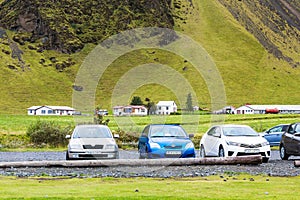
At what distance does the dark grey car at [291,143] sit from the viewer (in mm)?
26188

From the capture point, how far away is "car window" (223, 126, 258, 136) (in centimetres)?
2572

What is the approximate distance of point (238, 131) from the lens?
26.1 metres

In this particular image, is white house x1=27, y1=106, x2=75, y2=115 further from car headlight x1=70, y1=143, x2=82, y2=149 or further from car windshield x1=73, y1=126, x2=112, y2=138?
car headlight x1=70, y1=143, x2=82, y2=149

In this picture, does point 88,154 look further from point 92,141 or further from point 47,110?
point 47,110

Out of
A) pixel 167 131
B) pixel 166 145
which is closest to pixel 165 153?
pixel 166 145

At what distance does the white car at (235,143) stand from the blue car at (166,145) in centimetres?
151

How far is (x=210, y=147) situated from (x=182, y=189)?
11.8 meters

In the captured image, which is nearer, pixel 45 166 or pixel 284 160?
pixel 45 166

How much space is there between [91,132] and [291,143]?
10439mm

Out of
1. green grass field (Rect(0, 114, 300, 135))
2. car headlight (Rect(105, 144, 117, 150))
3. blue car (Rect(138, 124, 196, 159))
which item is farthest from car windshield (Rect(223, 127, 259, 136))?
green grass field (Rect(0, 114, 300, 135))

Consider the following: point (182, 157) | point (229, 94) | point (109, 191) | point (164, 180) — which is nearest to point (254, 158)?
point (182, 157)

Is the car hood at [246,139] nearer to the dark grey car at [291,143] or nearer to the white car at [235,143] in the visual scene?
the white car at [235,143]

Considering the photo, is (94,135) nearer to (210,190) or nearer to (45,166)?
(45,166)

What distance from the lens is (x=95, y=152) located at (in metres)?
23.5
